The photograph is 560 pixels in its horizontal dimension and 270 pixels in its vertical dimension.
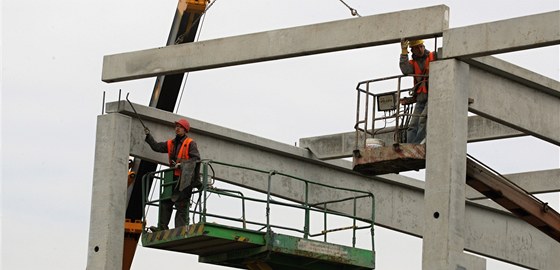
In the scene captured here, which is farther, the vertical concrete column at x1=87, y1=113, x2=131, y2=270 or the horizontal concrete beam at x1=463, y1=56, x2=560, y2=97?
the vertical concrete column at x1=87, y1=113, x2=131, y2=270

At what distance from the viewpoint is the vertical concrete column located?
24.1 m

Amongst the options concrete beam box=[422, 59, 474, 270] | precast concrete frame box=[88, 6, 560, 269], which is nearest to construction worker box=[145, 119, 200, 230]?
precast concrete frame box=[88, 6, 560, 269]

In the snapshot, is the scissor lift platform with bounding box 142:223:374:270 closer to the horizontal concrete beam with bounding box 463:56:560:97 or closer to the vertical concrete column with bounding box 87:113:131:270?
the vertical concrete column with bounding box 87:113:131:270

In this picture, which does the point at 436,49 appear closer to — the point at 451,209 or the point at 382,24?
the point at 382,24

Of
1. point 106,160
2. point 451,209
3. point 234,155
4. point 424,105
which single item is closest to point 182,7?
point 234,155

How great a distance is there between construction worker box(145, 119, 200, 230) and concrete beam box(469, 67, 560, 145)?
4872mm

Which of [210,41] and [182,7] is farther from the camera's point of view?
[182,7]

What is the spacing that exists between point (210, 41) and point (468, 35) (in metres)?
4.95

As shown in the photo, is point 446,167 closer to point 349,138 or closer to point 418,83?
point 418,83

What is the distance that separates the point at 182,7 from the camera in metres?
31.3

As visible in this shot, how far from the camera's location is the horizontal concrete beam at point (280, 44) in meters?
21.6

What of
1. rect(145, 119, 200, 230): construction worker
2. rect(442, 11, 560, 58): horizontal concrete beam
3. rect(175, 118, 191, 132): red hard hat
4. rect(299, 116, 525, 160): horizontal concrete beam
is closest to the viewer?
rect(442, 11, 560, 58): horizontal concrete beam

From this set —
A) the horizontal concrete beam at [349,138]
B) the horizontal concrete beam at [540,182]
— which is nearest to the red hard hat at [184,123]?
the horizontal concrete beam at [349,138]

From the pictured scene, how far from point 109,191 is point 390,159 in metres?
5.08
